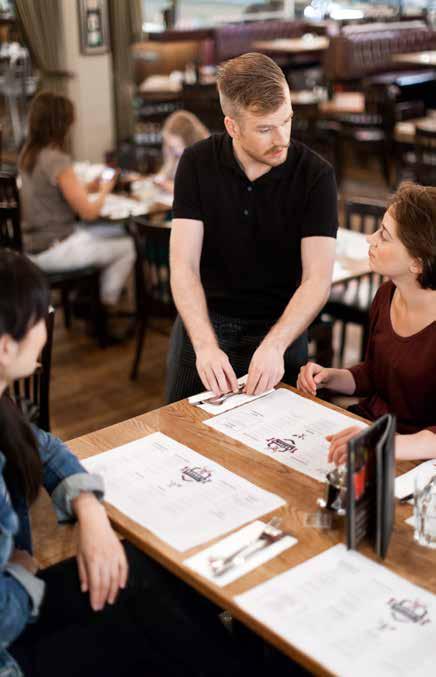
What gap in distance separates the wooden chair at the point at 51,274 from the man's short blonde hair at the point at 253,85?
250 cm

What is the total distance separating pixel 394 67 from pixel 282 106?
900 centimetres

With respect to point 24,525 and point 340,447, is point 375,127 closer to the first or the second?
point 340,447

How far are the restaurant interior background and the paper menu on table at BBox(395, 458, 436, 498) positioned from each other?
182 centimetres

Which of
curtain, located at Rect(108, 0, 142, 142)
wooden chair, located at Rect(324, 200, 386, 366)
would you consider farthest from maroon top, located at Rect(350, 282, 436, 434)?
curtain, located at Rect(108, 0, 142, 142)

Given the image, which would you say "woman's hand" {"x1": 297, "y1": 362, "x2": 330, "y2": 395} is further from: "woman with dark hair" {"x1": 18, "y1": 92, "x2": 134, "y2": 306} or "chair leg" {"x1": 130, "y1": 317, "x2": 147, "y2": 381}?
"woman with dark hair" {"x1": 18, "y1": 92, "x2": 134, "y2": 306}

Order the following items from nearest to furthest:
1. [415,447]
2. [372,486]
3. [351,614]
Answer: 1. [351,614]
2. [372,486]
3. [415,447]

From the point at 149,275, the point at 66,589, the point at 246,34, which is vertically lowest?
the point at 66,589

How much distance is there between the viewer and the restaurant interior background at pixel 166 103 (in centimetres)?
412

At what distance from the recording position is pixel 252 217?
7.76 ft

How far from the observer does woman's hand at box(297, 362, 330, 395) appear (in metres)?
2.14

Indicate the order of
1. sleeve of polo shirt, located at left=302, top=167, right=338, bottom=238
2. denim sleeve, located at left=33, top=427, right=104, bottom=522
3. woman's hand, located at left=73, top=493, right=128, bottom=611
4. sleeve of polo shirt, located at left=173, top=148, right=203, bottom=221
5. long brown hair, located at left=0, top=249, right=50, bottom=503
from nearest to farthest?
1. long brown hair, located at left=0, top=249, right=50, bottom=503
2. woman's hand, located at left=73, top=493, right=128, bottom=611
3. denim sleeve, located at left=33, top=427, right=104, bottom=522
4. sleeve of polo shirt, located at left=302, top=167, right=338, bottom=238
5. sleeve of polo shirt, located at left=173, top=148, right=203, bottom=221

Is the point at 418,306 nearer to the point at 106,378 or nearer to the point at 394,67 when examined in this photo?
the point at 106,378

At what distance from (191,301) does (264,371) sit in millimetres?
393

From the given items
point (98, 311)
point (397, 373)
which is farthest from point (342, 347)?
point (397, 373)
